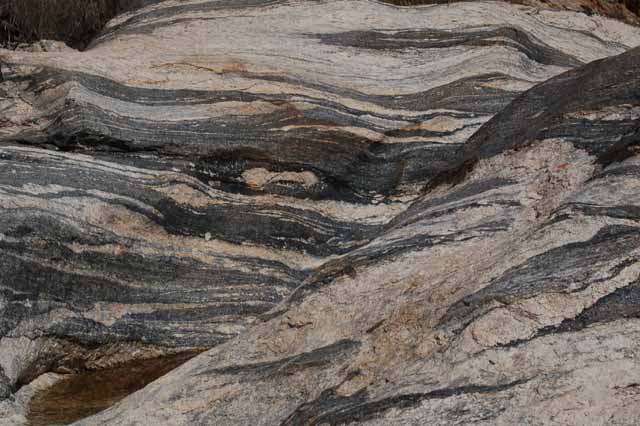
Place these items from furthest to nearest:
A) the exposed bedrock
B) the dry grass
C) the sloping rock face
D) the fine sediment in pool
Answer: the dry grass → the fine sediment in pool → the sloping rock face → the exposed bedrock

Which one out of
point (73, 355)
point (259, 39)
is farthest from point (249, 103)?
point (73, 355)

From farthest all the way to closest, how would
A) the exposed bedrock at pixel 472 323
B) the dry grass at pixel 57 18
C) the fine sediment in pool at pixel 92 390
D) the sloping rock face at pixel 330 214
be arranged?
the dry grass at pixel 57 18 < the fine sediment in pool at pixel 92 390 < the sloping rock face at pixel 330 214 < the exposed bedrock at pixel 472 323

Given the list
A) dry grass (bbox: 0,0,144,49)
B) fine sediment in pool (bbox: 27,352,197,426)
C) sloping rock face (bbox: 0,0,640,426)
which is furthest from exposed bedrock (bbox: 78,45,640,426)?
dry grass (bbox: 0,0,144,49)

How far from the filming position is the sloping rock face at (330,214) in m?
5.24

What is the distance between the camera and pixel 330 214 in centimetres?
877

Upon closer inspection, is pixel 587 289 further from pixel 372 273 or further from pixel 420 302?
pixel 372 273

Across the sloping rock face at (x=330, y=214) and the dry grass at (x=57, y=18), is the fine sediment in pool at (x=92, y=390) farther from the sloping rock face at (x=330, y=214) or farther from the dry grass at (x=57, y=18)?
the dry grass at (x=57, y=18)

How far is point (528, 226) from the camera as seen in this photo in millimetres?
6254

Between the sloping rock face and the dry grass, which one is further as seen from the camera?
the dry grass

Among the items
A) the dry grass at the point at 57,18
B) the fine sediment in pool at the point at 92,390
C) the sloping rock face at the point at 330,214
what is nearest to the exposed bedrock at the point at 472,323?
the sloping rock face at the point at 330,214

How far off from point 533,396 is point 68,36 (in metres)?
9.13

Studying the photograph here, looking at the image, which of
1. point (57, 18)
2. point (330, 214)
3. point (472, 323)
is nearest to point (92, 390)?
point (330, 214)

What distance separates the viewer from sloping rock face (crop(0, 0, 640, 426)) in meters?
5.24

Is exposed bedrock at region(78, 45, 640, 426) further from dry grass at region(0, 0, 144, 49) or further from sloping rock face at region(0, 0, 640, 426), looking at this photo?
dry grass at region(0, 0, 144, 49)
